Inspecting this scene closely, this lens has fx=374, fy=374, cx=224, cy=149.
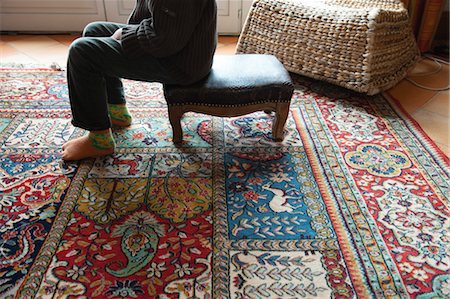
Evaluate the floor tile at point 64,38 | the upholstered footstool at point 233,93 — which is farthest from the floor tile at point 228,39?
the upholstered footstool at point 233,93

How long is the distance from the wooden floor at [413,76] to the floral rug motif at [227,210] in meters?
0.15

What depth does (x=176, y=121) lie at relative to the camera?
158 cm

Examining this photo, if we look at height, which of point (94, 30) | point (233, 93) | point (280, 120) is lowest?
point (280, 120)

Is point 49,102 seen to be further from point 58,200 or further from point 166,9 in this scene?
point 166,9

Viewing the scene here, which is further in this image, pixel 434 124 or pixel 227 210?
pixel 434 124

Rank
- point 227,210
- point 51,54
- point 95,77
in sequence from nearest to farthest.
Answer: point 227,210 < point 95,77 < point 51,54

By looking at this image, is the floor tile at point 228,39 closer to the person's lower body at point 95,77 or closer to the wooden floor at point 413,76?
the wooden floor at point 413,76

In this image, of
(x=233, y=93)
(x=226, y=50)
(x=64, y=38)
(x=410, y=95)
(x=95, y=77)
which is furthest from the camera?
(x=64, y=38)

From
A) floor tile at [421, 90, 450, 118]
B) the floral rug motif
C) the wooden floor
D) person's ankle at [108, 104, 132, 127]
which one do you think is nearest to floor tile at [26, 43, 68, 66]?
the wooden floor

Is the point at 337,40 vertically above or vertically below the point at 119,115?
above

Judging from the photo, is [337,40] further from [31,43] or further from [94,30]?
[31,43]

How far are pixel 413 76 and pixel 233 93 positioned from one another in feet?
5.11

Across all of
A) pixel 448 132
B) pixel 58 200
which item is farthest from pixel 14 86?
pixel 448 132

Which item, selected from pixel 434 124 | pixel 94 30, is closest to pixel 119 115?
pixel 94 30
